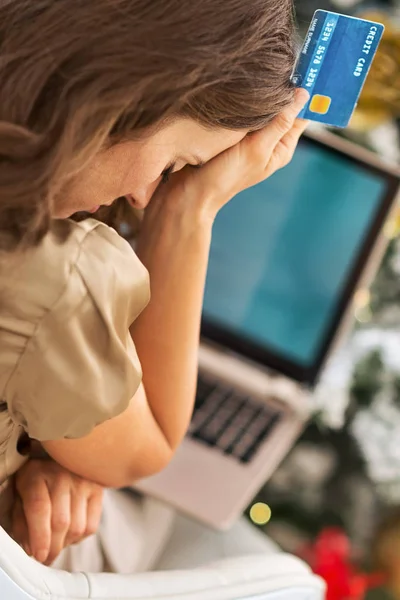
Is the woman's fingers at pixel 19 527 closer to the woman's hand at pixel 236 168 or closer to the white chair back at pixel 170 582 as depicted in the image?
the white chair back at pixel 170 582

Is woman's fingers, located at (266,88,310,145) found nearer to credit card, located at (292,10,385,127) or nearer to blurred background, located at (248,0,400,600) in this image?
credit card, located at (292,10,385,127)

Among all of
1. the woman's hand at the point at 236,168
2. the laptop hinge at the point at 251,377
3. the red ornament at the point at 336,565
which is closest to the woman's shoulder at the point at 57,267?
the woman's hand at the point at 236,168

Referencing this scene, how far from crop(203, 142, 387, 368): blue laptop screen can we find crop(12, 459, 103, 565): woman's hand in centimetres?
45

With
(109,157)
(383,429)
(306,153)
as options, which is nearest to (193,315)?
(109,157)

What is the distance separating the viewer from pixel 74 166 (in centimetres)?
40

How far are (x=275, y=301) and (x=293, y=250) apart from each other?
8 cm

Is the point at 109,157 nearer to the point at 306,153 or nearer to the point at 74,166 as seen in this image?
the point at 74,166

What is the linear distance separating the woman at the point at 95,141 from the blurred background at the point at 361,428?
0.35 meters

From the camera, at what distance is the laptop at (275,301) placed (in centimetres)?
92

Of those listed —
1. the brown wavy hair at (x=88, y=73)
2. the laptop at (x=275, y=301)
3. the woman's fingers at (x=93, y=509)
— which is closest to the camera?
the brown wavy hair at (x=88, y=73)

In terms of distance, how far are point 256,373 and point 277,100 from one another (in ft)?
1.95

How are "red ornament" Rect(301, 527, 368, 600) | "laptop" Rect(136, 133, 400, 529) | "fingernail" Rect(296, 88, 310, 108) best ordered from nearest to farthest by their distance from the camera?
"fingernail" Rect(296, 88, 310, 108) → "laptop" Rect(136, 133, 400, 529) → "red ornament" Rect(301, 527, 368, 600)

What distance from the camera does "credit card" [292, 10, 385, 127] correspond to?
0.48 metres

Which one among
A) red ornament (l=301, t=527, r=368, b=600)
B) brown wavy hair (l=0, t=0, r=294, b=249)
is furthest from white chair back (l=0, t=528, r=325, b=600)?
red ornament (l=301, t=527, r=368, b=600)
